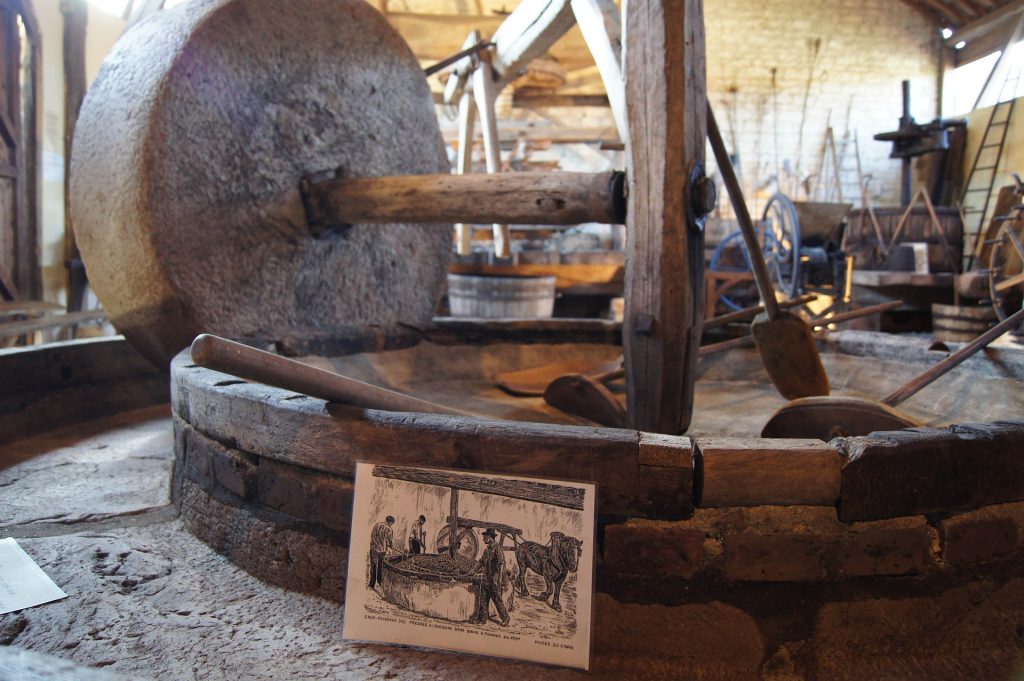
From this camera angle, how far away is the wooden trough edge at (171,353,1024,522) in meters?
1.44

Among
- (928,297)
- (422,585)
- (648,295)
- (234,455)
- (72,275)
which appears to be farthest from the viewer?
(928,297)

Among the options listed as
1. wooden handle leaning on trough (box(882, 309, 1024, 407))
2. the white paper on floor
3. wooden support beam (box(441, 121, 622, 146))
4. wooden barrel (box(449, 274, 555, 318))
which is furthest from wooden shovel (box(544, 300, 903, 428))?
wooden support beam (box(441, 121, 622, 146))

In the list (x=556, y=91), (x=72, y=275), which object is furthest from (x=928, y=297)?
(x=72, y=275)

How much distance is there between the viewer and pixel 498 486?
1417 millimetres

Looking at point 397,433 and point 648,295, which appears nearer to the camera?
point 397,433

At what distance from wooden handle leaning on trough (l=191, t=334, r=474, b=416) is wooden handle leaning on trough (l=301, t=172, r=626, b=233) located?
3.48 ft

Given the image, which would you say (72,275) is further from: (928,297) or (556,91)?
(928,297)

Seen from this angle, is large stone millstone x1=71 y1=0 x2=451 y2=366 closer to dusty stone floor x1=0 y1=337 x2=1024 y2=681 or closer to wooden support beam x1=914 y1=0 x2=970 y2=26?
dusty stone floor x1=0 y1=337 x2=1024 y2=681

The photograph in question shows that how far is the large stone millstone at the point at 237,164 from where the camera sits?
2.51 meters

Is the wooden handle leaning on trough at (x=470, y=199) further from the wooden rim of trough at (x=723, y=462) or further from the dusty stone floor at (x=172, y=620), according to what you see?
the dusty stone floor at (x=172, y=620)

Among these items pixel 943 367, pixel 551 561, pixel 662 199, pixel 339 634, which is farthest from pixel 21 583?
pixel 943 367

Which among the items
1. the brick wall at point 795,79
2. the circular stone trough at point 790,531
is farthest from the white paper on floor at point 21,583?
the brick wall at point 795,79

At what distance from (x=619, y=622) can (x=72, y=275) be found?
651cm

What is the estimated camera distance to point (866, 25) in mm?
12406
